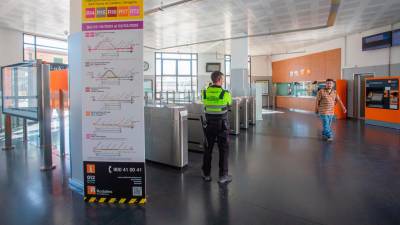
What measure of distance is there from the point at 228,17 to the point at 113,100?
660 cm

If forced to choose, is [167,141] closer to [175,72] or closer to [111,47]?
[111,47]

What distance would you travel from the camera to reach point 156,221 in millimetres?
2725

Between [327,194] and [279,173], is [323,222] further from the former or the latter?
[279,173]

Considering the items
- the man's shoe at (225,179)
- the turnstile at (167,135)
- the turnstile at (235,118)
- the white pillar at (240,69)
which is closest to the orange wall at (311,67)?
the white pillar at (240,69)

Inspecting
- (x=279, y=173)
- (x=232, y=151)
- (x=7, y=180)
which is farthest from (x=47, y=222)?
(x=232, y=151)

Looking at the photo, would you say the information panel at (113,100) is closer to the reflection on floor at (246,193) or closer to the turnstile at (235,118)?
the reflection on floor at (246,193)

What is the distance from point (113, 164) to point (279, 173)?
2548mm

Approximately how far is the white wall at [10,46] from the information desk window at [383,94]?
13.0 m

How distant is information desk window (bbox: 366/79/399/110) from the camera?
871 cm

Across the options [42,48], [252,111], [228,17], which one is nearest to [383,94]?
[252,111]

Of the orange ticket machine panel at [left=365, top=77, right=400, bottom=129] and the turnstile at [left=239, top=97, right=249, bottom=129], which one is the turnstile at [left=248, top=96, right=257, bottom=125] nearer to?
the turnstile at [left=239, top=97, right=249, bottom=129]

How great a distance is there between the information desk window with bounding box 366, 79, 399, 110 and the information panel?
8.92 metres

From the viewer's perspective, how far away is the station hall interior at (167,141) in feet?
9.96

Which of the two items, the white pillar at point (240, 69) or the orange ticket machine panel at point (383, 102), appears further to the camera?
the white pillar at point (240, 69)
